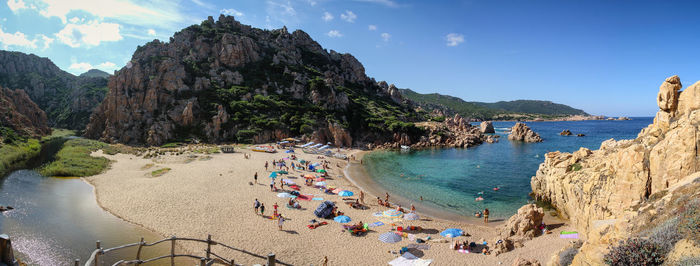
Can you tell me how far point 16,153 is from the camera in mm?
44438

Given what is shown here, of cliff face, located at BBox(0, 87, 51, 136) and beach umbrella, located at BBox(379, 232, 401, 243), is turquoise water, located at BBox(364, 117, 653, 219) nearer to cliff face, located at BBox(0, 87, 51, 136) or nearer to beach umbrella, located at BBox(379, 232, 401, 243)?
beach umbrella, located at BBox(379, 232, 401, 243)

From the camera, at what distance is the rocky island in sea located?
15.3 metres

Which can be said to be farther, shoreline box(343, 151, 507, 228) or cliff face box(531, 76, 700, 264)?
shoreline box(343, 151, 507, 228)

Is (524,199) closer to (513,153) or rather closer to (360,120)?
(513,153)

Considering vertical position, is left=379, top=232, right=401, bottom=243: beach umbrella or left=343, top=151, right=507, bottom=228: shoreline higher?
left=379, top=232, right=401, bottom=243: beach umbrella

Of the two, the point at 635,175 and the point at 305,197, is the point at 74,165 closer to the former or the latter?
the point at 305,197

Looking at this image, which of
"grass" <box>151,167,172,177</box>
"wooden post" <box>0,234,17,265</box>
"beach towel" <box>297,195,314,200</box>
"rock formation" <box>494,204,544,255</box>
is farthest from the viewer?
"grass" <box>151,167,172,177</box>

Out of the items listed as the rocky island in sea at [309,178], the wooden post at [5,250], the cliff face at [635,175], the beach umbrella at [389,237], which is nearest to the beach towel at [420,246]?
the rocky island in sea at [309,178]

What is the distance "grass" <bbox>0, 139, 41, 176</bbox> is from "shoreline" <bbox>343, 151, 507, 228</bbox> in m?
40.2

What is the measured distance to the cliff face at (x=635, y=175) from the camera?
10656 millimetres

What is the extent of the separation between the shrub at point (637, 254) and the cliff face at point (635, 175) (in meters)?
0.61

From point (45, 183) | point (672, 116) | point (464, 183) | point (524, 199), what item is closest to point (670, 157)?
point (672, 116)

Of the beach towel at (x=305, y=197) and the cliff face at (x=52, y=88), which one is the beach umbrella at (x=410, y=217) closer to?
the beach towel at (x=305, y=197)

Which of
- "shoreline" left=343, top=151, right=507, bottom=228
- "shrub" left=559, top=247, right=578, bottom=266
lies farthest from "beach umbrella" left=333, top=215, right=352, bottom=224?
"shrub" left=559, top=247, right=578, bottom=266
